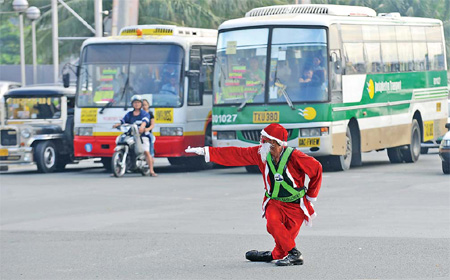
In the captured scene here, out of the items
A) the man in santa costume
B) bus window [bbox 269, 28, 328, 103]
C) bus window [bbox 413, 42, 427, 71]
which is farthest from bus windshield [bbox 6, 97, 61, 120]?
the man in santa costume

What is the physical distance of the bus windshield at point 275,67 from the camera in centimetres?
2155

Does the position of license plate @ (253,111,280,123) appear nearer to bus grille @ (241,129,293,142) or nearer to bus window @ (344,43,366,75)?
bus grille @ (241,129,293,142)

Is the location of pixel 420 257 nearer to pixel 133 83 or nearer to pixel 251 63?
pixel 251 63

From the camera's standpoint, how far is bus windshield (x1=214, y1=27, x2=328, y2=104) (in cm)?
2155

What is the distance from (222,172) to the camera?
23.4 metres

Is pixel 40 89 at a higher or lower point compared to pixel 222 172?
higher

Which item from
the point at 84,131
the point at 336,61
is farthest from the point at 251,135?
the point at 84,131

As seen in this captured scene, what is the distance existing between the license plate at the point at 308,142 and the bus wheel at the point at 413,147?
14.2 ft

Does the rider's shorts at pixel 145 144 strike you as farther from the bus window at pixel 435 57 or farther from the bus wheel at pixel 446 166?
the bus window at pixel 435 57

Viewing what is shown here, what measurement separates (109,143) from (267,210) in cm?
1364

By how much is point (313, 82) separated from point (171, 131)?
3.20 m

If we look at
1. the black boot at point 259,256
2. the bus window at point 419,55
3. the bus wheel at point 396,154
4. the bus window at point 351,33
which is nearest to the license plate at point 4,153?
the bus window at point 351,33

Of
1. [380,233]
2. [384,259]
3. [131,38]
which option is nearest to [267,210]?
[384,259]

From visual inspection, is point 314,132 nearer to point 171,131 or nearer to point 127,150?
point 171,131
